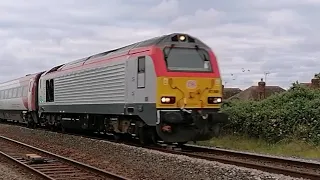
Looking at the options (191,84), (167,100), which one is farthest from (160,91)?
(191,84)

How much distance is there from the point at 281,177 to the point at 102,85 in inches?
387

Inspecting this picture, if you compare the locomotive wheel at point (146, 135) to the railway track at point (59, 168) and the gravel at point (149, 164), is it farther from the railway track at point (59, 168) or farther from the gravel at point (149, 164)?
the railway track at point (59, 168)

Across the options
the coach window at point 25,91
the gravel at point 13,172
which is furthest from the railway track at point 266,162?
the coach window at point 25,91

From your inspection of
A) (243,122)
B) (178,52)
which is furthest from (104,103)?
(243,122)

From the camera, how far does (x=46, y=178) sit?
34.0ft

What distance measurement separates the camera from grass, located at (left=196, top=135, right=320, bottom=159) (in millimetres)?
16008

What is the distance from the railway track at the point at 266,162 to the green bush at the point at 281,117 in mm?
3450

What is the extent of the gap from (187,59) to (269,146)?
15.3ft

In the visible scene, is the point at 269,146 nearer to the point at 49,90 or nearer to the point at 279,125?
the point at 279,125

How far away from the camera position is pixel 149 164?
40.4 ft

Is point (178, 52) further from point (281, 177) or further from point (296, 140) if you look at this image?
point (281, 177)

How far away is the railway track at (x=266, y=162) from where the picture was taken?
427 inches

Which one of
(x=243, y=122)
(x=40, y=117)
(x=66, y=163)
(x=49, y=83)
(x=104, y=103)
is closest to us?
(x=66, y=163)

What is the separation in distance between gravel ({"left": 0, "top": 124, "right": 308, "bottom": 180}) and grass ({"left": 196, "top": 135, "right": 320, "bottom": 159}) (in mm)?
4347
